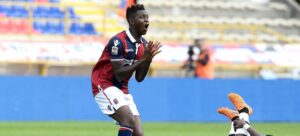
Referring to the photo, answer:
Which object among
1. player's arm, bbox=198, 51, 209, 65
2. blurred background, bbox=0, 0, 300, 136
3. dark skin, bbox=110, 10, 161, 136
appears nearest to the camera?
dark skin, bbox=110, 10, 161, 136

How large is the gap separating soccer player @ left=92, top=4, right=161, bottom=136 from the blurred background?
37.2ft

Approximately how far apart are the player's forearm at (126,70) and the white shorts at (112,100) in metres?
0.19

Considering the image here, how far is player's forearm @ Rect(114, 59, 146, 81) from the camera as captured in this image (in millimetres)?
9750

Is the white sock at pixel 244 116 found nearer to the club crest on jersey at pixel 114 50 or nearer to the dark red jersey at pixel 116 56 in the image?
the dark red jersey at pixel 116 56

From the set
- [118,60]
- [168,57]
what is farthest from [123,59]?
[168,57]

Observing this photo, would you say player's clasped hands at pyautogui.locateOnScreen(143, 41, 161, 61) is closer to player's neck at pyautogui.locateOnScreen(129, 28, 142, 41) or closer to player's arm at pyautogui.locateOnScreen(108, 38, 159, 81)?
player's arm at pyautogui.locateOnScreen(108, 38, 159, 81)

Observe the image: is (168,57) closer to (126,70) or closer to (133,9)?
(133,9)

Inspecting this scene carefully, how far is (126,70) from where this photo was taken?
9875 mm

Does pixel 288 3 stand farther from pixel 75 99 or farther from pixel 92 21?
pixel 75 99

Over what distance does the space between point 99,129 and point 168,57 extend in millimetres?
9637

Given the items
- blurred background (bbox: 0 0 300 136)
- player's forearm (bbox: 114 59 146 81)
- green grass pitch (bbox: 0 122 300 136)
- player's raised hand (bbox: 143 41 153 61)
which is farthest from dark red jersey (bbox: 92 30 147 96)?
blurred background (bbox: 0 0 300 136)

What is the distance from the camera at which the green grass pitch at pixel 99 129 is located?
16.7 m

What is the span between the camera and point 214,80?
2305 cm

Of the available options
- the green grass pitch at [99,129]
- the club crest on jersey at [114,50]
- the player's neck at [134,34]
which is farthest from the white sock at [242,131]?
the green grass pitch at [99,129]
